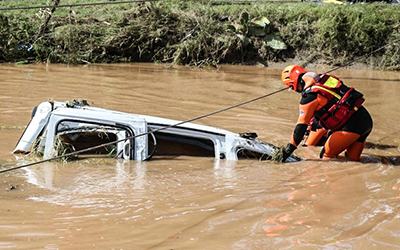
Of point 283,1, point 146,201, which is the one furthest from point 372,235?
point 283,1

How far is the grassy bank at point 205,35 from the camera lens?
48.9 feet

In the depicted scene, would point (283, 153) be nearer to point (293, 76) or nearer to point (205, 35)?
point (293, 76)

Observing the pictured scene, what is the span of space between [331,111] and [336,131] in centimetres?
35

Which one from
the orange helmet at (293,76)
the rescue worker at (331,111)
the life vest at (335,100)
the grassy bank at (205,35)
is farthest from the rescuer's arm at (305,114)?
the grassy bank at (205,35)

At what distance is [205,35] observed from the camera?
49.5ft

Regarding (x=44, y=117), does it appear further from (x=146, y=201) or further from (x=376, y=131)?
(x=376, y=131)

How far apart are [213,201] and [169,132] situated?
142 centimetres

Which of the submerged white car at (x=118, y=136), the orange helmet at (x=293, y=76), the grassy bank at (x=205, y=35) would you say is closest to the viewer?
the submerged white car at (x=118, y=136)

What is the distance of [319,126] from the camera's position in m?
8.64

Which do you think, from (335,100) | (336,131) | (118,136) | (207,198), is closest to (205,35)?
(336,131)

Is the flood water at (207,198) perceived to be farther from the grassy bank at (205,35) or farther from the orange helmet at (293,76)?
the grassy bank at (205,35)

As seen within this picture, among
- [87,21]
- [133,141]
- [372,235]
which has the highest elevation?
[87,21]

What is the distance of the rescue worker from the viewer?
743 cm

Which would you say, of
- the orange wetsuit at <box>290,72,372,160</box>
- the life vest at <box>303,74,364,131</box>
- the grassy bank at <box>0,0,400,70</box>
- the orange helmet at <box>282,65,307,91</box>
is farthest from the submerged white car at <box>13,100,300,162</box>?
the grassy bank at <box>0,0,400,70</box>
